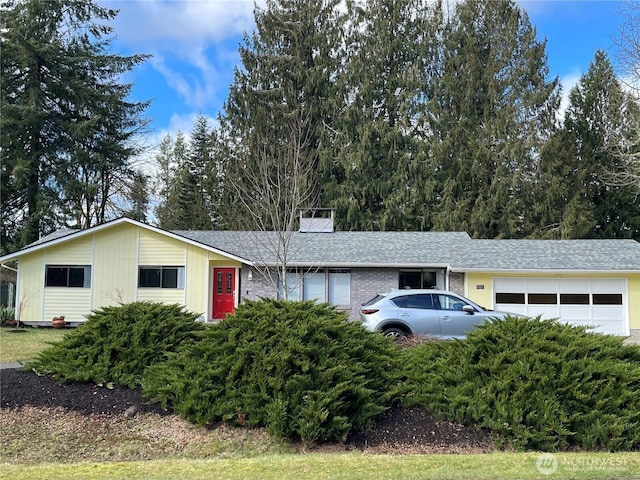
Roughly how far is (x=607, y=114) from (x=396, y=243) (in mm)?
18220

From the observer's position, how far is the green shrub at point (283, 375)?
245 inches

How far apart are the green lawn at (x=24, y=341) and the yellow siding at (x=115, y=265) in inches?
79.8

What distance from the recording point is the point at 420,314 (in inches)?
512

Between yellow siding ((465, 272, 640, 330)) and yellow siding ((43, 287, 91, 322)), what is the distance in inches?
552

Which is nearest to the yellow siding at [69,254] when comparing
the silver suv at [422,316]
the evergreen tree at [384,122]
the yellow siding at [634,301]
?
the silver suv at [422,316]

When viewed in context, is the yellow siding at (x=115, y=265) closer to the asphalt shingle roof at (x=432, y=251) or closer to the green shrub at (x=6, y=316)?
the asphalt shingle roof at (x=432, y=251)

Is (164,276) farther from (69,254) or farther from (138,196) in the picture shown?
(138,196)

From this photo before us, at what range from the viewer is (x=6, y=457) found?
5633 millimetres

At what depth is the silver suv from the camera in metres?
12.9

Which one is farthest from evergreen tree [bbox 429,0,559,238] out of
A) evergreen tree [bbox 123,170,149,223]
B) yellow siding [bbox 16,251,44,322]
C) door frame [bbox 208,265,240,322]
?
yellow siding [bbox 16,251,44,322]

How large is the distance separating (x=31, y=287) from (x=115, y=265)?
125 inches

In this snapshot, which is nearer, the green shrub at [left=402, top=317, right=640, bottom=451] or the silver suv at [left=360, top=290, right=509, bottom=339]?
the green shrub at [left=402, top=317, right=640, bottom=451]

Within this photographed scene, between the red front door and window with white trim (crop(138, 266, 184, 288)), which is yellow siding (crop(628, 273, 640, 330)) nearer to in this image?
the red front door

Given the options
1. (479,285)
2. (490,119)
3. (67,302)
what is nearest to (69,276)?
(67,302)
